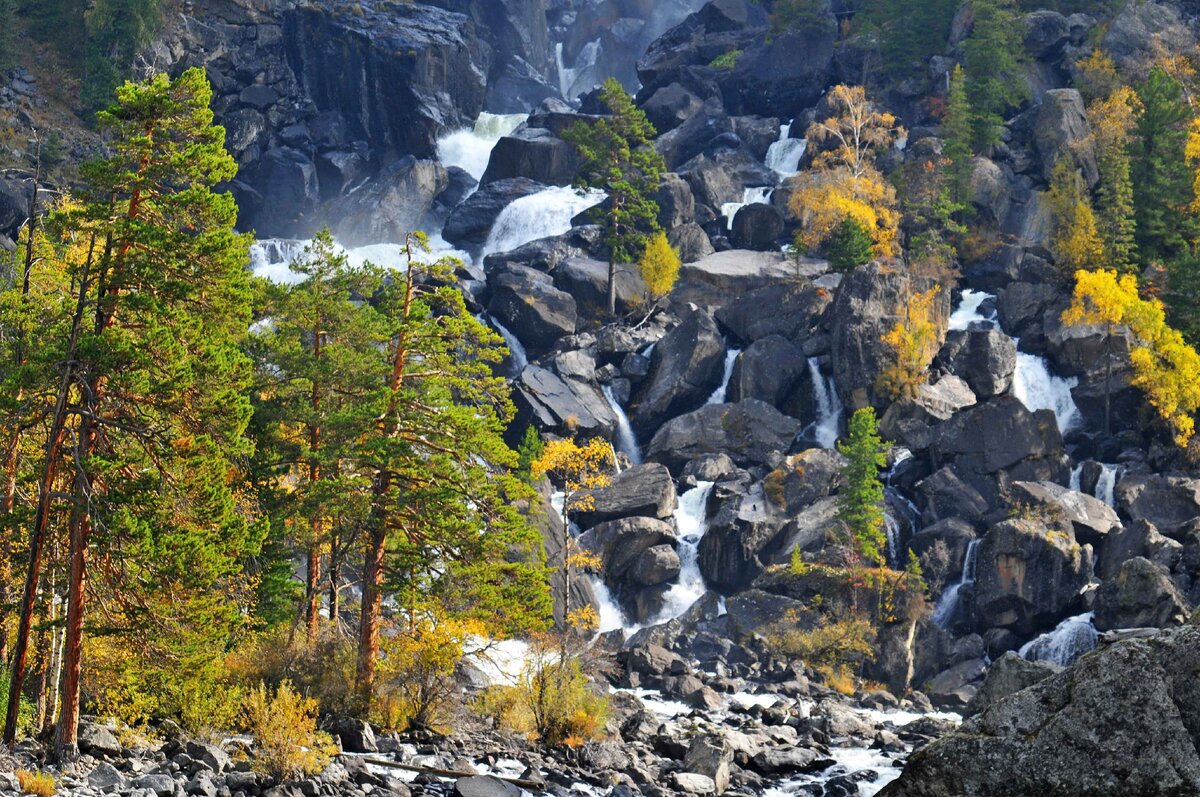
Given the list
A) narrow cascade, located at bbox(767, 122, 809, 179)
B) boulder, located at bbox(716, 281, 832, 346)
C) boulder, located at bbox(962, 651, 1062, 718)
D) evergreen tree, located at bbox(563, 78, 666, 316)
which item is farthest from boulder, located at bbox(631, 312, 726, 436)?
boulder, located at bbox(962, 651, 1062, 718)

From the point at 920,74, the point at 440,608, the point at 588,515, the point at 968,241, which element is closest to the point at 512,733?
the point at 440,608

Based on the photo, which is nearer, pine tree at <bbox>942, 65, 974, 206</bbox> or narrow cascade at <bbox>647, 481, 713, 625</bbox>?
narrow cascade at <bbox>647, 481, 713, 625</bbox>

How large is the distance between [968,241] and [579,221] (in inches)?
988

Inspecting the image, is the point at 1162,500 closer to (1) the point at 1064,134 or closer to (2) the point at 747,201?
(1) the point at 1064,134

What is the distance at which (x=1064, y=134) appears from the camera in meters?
73.6

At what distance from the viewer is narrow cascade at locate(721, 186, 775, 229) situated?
7875cm

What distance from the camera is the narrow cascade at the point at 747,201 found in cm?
7875

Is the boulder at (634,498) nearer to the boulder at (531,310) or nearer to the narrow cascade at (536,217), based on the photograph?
the boulder at (531,310)

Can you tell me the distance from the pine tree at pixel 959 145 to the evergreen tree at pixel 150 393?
58656 mm

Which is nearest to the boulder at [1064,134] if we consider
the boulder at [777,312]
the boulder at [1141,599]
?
the boulder at [777,312]

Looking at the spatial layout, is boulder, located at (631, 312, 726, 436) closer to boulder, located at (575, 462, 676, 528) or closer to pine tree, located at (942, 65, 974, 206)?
boulder, located at (575, 462, 676, 528)

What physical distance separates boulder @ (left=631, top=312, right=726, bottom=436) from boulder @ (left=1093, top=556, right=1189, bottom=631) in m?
25.6

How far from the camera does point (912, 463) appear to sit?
55.8 meters

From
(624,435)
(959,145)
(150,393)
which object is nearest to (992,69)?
(959,145)
